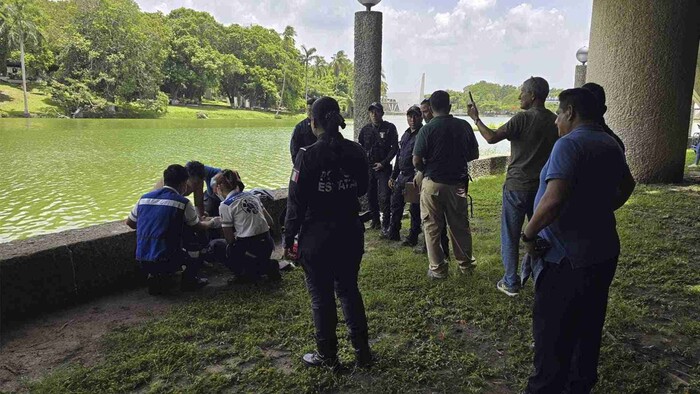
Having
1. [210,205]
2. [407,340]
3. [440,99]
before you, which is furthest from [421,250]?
[210,205]

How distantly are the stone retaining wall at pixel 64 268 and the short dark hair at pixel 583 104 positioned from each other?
6.46 feet

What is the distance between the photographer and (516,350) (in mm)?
3020

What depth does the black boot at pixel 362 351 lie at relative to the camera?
2.78 metres

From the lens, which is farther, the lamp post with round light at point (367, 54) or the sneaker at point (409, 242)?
the lamp post with round light at point (367, 54)

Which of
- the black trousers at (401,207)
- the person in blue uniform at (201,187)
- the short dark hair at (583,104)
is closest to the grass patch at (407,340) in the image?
the black trousers at (401,207)

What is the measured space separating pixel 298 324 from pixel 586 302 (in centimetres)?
193

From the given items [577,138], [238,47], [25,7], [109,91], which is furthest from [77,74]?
[577,138]

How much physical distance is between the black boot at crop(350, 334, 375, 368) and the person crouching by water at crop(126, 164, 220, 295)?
73.1 inches

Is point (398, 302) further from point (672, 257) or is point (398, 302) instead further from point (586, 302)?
point (672, 257)

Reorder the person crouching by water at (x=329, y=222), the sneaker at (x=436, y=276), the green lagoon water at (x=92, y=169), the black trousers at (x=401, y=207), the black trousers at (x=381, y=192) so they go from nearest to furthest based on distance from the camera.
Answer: the person crouching by water at (x=329, y=222)
the sneaker at (x=436, y=276)
the black trousers at (x=401, y=207)
the black trousers at (x=381, y=192)
the green lagoon water at (x=92, y=169)

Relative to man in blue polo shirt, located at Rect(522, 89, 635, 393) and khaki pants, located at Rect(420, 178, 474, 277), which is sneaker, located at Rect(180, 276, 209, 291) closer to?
khaki pants, located at Rect(420, 178, 474, 277)

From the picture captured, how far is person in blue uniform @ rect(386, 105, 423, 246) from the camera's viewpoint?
17.2 ft

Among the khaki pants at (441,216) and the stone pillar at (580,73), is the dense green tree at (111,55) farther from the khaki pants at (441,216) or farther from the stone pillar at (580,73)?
the khaki pants at (441,216)

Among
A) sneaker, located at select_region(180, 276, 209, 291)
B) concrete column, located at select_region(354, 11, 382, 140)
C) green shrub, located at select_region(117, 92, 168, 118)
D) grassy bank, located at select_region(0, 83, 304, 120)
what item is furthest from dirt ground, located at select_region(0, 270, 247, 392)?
green shrub, located at select_region(117, 92, 168, 118)
